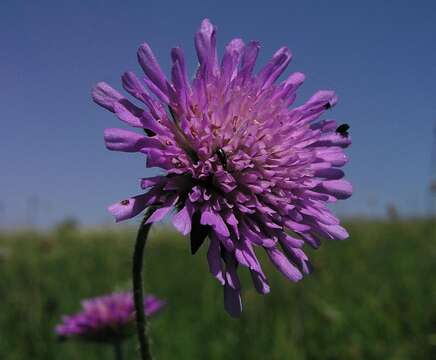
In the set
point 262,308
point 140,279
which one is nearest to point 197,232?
point 140,279

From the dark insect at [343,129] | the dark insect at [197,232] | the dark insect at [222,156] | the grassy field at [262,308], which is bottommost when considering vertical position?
the grassy field at [262,308]

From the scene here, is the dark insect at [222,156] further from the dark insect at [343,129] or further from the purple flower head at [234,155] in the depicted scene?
the dark insect at [343,129]

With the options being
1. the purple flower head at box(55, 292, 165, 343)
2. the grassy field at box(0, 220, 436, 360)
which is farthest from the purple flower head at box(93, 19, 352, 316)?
the grassy field at box(0, 220, 436, 360)

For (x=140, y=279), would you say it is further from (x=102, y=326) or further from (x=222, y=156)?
(x=102, y=326)

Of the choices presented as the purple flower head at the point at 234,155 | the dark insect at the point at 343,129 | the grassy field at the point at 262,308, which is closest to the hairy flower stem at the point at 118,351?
the grassy field at the point at 262,308

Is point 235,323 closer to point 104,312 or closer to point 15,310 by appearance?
point 104,312
